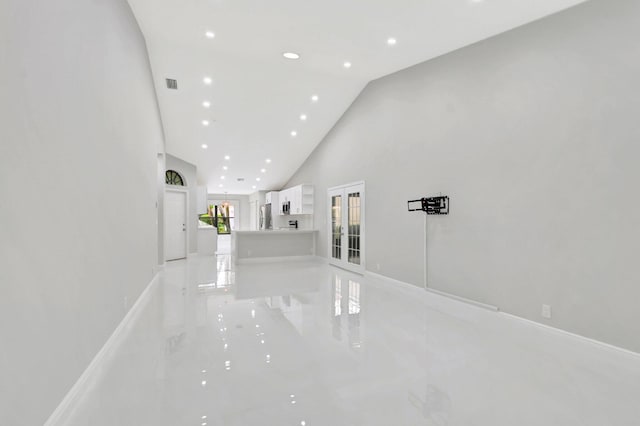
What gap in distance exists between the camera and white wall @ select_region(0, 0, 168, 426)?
1.49 m

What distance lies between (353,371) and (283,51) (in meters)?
4.50

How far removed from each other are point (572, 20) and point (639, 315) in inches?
111

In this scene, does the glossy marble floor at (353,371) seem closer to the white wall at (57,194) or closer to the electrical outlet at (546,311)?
the electrical outlet at (546,311)

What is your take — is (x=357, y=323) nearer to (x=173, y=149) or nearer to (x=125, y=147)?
(x=125, y=147)

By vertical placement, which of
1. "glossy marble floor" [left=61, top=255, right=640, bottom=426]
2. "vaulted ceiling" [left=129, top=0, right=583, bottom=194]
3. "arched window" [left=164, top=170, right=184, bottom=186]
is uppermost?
"vaulted ceiling" [left=129, top=0, right=583, bottom=194]

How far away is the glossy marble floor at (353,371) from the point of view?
200 centimetres

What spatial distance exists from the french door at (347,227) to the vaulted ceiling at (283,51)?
72.4 inches

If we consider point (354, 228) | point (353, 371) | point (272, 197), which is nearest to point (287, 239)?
point (354, 228)

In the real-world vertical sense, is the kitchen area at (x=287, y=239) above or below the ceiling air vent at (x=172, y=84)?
below

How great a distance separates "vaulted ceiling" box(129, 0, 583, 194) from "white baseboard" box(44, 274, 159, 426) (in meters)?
3.65

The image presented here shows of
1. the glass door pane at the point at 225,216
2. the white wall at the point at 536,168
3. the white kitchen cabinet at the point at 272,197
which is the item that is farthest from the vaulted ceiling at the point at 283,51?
the glass door pane at the point at 225,216

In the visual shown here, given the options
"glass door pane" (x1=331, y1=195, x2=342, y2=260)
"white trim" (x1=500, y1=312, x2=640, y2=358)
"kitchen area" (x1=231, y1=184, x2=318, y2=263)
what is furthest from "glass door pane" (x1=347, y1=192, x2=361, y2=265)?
"white trim" (x1=500, y1=312, x2=640, y2=358)

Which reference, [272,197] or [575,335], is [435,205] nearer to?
[575,335]

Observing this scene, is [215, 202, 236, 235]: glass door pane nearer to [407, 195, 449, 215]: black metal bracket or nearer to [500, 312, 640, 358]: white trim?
[407, 195, 449, 215]: black metal bracket
